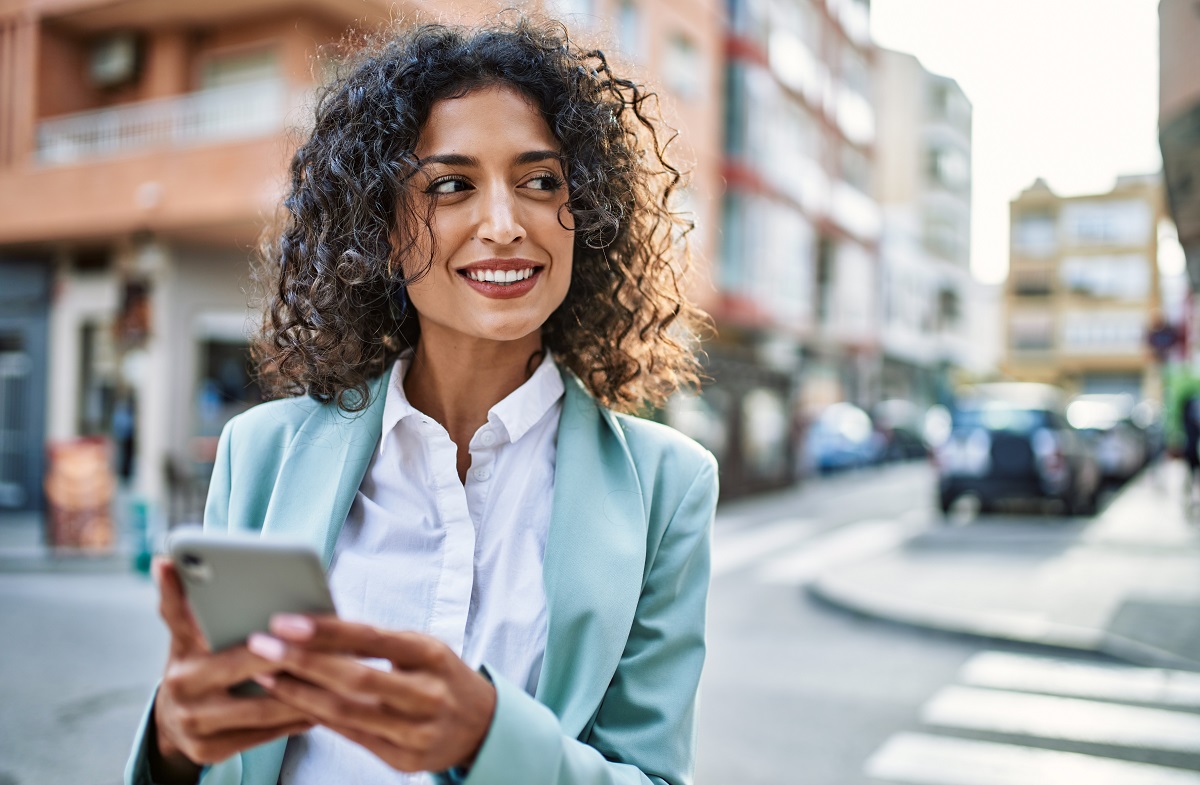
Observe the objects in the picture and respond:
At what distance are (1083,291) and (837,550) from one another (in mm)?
57499

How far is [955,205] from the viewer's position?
5303 centimetres

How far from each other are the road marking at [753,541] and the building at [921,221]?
94.4ft

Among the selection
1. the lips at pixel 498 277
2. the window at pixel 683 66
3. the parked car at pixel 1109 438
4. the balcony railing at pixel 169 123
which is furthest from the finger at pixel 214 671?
the parked car at pixel 1109 438

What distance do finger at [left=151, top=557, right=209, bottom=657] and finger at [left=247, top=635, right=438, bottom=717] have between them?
126 millimetres

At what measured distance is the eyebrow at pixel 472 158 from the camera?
1.71 m

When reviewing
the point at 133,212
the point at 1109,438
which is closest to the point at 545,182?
the point at 133,212

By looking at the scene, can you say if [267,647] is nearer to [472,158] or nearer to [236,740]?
[236,740]

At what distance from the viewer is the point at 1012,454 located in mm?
15250

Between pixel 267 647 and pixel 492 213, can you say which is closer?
pixel 267 647

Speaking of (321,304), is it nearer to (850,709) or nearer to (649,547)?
(649,547)

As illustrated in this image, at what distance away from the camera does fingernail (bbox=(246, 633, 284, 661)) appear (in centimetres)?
112

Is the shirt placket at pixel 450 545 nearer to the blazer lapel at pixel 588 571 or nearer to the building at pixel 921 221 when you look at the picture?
the blazer lapel at pixel 588 571

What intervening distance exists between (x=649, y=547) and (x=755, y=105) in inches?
991

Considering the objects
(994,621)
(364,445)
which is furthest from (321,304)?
(994,621)
